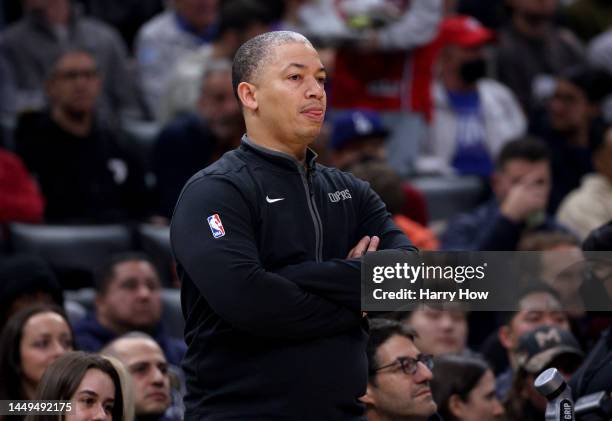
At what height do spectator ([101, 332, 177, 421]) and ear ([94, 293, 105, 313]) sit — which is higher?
ear ([94, 293, 105, 313])

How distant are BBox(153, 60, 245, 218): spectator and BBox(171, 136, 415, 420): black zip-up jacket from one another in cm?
470

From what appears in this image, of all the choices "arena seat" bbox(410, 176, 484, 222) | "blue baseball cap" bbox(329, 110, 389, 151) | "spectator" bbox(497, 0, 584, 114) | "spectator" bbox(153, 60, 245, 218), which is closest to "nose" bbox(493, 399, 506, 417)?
"spectator" bbox(153, 60, 245, 218)

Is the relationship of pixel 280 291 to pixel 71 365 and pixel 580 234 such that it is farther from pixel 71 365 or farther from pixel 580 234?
pixel 580 234

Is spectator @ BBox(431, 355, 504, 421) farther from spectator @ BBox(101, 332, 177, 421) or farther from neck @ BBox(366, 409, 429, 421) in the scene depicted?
spectator @ BBox(101, 332, 177, 421)

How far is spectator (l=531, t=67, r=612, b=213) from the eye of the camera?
33.5ft

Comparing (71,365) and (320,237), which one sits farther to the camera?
(71,365)

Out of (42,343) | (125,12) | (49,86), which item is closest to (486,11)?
(125,12)

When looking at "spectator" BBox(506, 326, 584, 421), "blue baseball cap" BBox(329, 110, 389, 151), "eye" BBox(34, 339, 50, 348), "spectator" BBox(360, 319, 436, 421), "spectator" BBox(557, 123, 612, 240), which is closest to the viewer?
"spectator" BBox(360, 319, 436, 421)

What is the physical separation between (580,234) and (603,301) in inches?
152

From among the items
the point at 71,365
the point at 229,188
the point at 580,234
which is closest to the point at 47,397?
the point at 71,365

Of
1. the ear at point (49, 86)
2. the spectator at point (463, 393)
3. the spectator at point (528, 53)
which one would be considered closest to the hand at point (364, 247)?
the spectator at point (463, 393)

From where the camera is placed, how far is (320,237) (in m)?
4.31

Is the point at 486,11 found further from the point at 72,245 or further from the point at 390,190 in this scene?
the point at 72,245

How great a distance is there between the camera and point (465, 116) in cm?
1077
